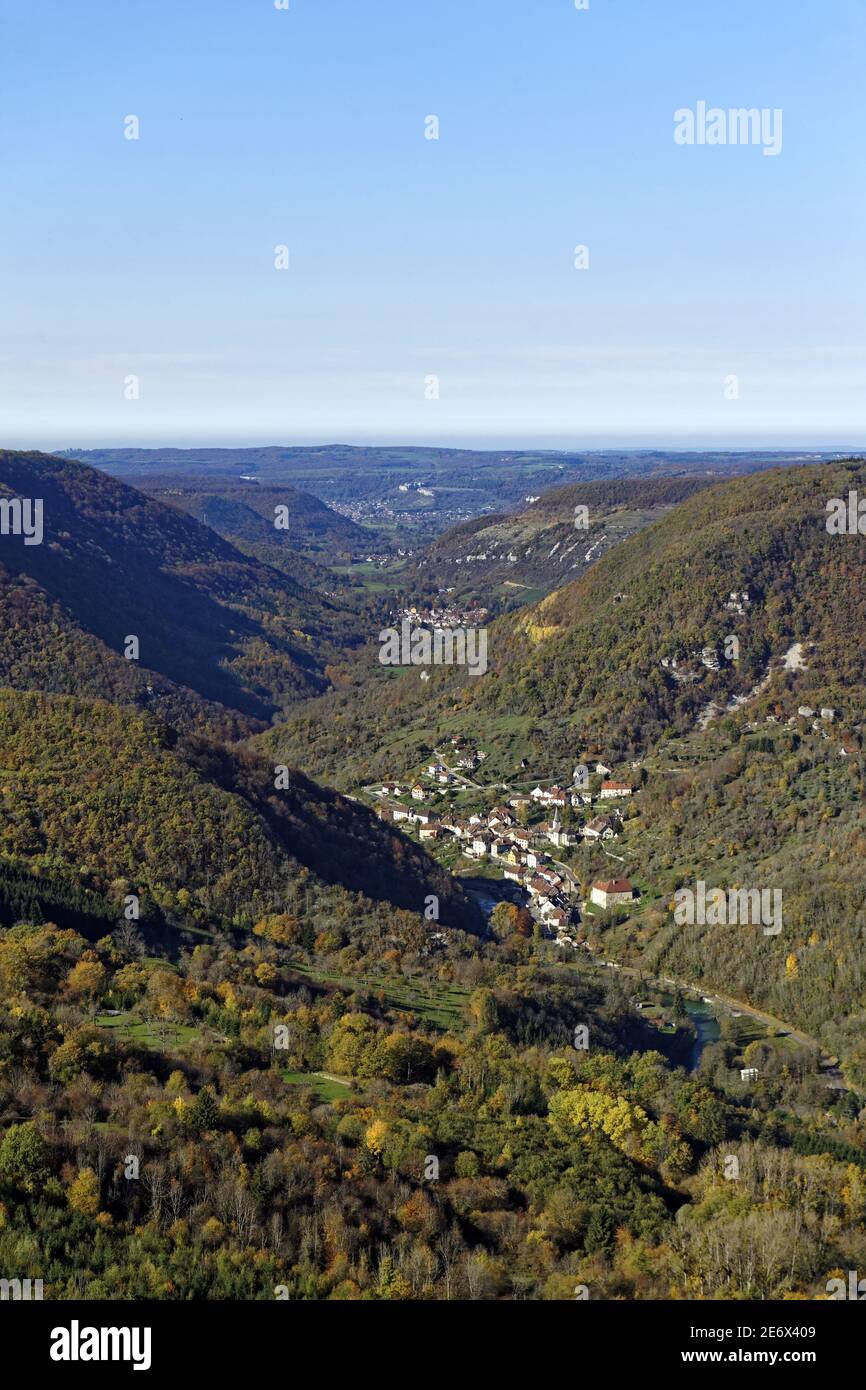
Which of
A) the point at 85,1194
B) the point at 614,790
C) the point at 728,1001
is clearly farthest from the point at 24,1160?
the point at 614,790

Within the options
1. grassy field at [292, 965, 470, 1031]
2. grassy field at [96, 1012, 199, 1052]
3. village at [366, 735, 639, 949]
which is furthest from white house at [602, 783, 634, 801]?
grassy field at [96, 1012, 199, 1052]

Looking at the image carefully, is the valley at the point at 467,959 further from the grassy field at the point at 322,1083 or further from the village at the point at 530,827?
the village at the point at 530,827

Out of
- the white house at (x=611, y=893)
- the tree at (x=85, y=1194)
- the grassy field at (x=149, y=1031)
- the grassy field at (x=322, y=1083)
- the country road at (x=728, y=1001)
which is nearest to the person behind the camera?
the tree at (x=85, y=1194)

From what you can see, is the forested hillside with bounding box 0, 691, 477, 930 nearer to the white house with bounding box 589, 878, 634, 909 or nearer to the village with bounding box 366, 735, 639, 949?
the village with bounding box 366, 735, 639, 949

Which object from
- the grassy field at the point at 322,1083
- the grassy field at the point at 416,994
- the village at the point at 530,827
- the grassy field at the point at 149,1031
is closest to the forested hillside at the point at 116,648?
the village at the point at 530,827

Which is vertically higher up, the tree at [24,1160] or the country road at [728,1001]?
the tree at [24,1160]

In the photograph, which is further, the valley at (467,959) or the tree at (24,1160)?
the valley at (467,959)

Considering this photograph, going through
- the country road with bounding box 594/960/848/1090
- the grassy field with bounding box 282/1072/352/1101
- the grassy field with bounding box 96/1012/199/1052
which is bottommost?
the country road with bounding box 594/960/848/1090

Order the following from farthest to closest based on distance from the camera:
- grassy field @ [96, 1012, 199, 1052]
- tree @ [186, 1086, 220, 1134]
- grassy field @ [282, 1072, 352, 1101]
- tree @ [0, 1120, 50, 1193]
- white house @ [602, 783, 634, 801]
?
white house @ [602, 783, 634, 801], grassy field @ [96, 1012, 199, 1052], grassy field @ [282, 1072, 352, 1101], tree @ [186, 1086, 220, 1134], tree @ [0, 1120, 50, 1193]

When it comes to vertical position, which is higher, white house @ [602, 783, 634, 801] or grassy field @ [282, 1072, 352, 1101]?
white house @ [602, 783, 634, 801]
